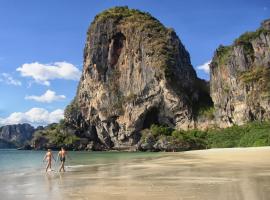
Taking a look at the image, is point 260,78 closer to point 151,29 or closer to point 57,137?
point 151,29

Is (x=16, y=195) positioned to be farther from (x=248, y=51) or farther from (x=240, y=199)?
(x=248, y=51)

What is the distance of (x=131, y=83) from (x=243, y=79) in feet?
134

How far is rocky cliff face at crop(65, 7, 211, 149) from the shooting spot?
102062mm

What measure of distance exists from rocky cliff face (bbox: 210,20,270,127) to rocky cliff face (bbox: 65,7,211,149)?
13265 mm

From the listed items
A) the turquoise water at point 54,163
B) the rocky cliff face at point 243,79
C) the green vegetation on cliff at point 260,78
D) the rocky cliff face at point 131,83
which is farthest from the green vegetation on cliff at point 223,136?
the turquoise water at point 54,163

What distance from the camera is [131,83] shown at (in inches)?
4407

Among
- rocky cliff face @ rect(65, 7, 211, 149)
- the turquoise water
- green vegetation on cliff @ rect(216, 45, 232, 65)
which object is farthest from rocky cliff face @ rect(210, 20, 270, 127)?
the turquoise water

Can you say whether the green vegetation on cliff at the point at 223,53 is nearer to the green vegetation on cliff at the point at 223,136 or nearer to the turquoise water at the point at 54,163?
the green vegetation on cliff at the point at 223,136

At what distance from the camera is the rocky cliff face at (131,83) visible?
4018 inches

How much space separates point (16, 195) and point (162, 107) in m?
89.8

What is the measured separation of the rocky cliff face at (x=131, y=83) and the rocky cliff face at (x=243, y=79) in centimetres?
1326

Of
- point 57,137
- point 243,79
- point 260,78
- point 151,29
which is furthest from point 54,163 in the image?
point 57,137

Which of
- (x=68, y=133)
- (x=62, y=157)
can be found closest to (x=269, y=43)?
(x=62, y=157)

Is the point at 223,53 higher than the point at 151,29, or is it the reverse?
Result: the point at 151,29
